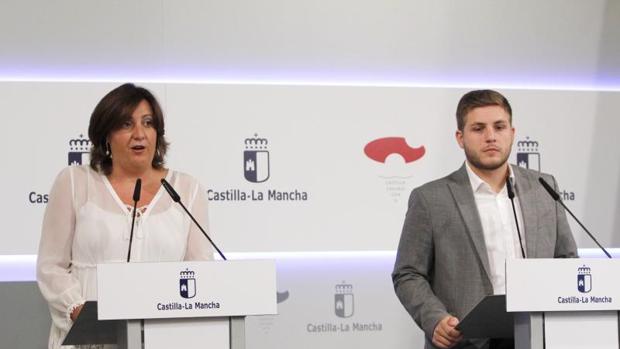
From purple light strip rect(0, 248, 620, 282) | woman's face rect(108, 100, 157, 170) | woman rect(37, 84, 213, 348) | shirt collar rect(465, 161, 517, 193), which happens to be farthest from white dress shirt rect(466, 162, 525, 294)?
purple light strip rect(0, 248, 620, 282)

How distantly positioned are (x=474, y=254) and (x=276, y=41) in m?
2.03

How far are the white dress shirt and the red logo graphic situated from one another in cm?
132

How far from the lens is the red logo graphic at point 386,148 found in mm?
4949

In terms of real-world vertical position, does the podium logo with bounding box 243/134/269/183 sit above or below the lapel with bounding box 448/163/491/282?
above

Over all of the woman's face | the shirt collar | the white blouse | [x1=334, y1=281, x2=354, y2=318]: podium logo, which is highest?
the woman's face

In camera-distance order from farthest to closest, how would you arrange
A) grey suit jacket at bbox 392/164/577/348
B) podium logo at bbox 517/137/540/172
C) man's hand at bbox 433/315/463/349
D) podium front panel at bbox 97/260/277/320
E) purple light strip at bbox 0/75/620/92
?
1. podium logo at bbox 517/137/540/172
2. purple light strip at bbox 0/75/620/92
3. grey suit jacket at bbox 392/164/577/348
4. man's hand at bbox 433/315/463/349
5. podium front panel at bbox 97/260/277/320

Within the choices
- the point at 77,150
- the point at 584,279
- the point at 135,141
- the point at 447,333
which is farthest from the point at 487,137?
the point at 77,150

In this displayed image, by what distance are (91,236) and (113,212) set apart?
0.12m

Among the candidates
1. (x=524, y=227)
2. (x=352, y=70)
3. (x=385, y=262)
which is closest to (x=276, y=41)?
(x=352, y=70)

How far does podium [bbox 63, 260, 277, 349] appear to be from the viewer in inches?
103

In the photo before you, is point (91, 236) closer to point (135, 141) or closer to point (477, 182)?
point (135, 141)

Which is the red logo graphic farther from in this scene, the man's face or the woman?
the woman

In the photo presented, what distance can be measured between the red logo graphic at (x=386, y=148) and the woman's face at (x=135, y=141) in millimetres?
1697

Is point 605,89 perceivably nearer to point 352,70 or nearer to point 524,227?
point 352,70
